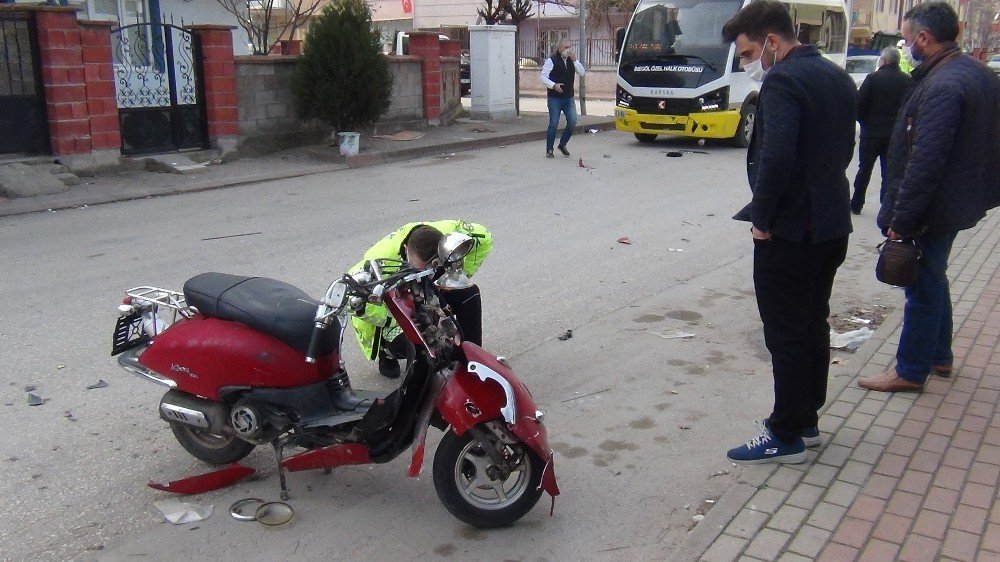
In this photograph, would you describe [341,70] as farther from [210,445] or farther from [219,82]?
[210,445]

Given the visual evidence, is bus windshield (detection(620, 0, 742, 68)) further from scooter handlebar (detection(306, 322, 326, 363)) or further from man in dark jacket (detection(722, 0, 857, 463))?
scooter handlebar (detection(306, 322, 326, 363))

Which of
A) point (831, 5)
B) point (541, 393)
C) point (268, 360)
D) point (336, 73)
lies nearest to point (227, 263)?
point (541, 393)

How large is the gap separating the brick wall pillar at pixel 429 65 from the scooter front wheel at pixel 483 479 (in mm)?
15470

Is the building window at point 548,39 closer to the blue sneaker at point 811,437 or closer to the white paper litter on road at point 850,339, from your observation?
the white paper litter on road at point 850,339

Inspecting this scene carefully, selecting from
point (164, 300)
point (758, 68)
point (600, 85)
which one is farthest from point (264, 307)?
point (600, 85)

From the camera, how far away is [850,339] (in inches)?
231

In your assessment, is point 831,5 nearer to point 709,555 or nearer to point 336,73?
point 336,73

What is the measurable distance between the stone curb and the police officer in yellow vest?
7309 mm

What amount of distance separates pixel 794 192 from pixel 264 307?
2.28m

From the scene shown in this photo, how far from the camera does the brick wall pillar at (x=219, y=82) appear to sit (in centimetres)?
1399

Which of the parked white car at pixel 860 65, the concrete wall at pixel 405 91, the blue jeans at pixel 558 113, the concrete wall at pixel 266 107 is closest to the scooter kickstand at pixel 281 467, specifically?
the concrete wall at pixel 266 107

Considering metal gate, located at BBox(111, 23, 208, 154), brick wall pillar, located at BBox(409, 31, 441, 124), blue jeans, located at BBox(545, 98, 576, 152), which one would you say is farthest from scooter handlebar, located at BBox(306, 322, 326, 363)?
brick wall pillar, located at BBox(409, 31, 441, 124)

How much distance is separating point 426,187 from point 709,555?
9504mm

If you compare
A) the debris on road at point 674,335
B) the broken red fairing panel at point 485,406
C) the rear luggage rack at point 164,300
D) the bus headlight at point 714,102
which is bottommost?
the debris on road at point 674,335
